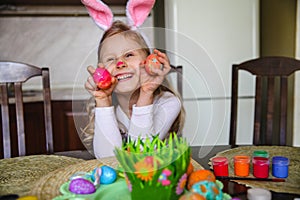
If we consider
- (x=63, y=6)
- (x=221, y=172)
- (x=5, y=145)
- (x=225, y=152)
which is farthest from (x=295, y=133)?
(x=63, y=6)

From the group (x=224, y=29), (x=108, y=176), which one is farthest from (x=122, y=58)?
(x=224, y=29)

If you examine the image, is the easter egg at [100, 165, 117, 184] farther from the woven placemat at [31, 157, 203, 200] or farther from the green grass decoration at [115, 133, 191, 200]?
the green grass decoration at [115, 133, 191, 200]

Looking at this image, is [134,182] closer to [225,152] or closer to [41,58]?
[225,152]

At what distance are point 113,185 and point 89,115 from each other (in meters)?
0.18

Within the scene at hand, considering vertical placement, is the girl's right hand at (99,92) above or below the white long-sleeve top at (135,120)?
above

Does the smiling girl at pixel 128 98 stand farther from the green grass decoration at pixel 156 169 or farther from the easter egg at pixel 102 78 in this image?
the green grass decoration at pixel 156 169

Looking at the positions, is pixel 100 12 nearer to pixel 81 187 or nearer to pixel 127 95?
pixel 127 95

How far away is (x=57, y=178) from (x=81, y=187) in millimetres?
145

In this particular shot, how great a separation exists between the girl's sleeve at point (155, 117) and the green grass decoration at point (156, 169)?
162 mm

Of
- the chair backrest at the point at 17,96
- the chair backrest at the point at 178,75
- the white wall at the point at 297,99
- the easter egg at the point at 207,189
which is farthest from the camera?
the white wall at the point at 297,99

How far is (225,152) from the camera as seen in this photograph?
1.20 meters

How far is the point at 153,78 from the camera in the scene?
874 mm

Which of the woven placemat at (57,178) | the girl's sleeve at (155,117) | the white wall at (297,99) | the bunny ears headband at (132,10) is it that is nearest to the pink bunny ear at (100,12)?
the bunny ears headband at (132,10)

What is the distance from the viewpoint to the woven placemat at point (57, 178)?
0.81 m
